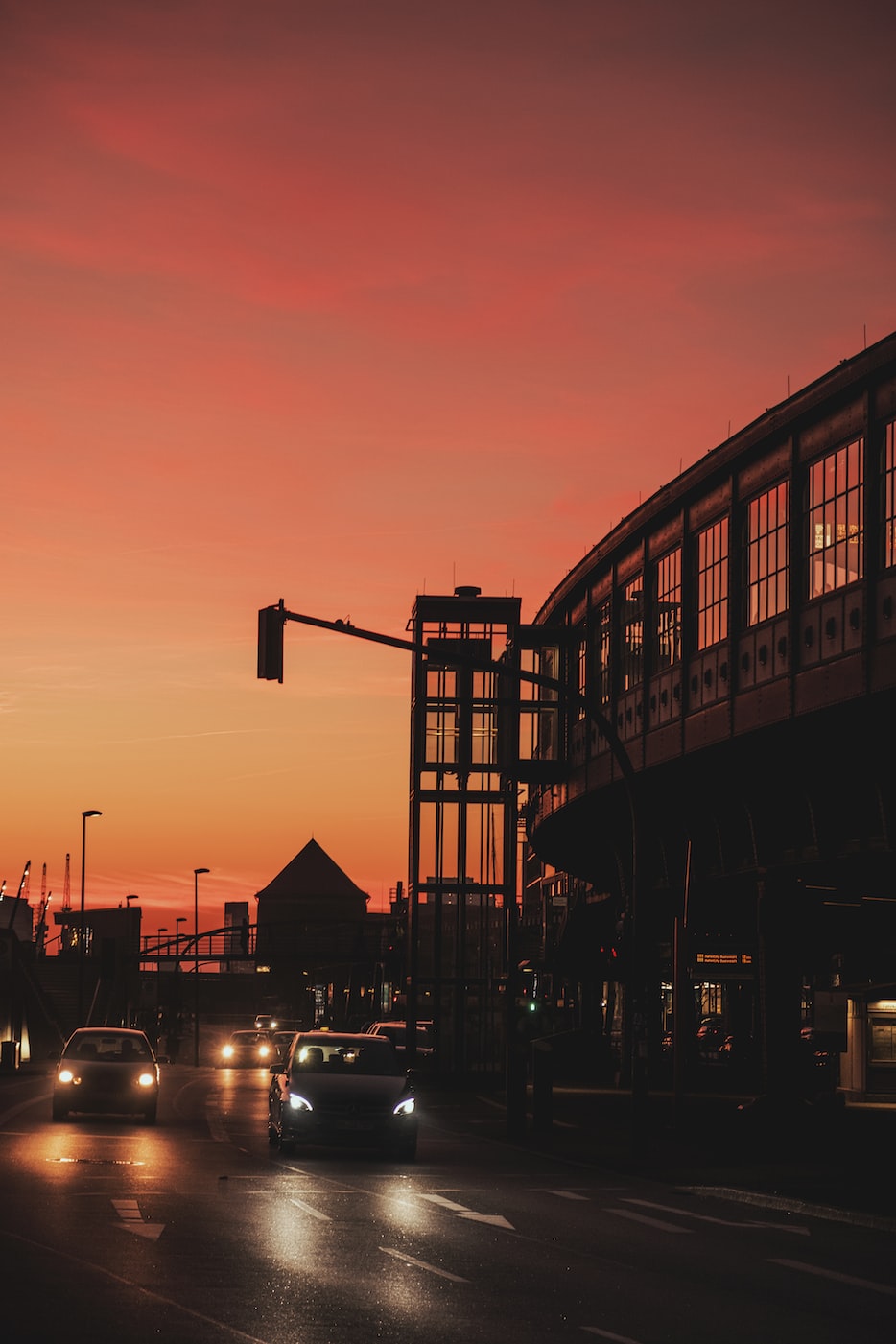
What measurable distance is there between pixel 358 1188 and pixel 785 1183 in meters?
4.83

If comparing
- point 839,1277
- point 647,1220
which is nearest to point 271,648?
point 647,1220

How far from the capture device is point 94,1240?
13711 millimetres

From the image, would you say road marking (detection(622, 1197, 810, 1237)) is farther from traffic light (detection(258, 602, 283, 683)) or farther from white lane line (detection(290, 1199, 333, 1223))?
traffic light (detection(258, 602, 283, 683))

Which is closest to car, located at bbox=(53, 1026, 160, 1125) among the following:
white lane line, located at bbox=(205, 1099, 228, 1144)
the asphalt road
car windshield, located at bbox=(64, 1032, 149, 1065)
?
car windshield, located at bbox=(64, 1032, 149, 1065)

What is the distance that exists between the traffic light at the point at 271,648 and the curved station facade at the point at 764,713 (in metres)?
4.02

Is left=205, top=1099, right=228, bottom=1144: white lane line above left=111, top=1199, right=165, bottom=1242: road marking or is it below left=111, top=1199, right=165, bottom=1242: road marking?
below

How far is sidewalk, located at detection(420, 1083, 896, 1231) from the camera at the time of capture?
19.9 m

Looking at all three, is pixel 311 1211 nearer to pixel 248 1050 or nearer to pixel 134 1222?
pixel 134 1222

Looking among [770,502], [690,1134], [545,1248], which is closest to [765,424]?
[770,502]

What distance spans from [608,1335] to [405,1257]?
3623 mm

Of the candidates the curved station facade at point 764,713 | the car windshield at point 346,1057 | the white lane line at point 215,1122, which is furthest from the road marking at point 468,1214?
the white lane line at point 215,1122

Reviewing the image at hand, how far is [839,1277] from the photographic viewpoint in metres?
12.8

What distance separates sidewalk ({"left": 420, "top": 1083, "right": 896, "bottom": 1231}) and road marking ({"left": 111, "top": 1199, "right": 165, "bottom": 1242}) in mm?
6340

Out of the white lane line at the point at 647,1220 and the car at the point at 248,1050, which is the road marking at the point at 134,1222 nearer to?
the white lane line at the point at 647,1220
